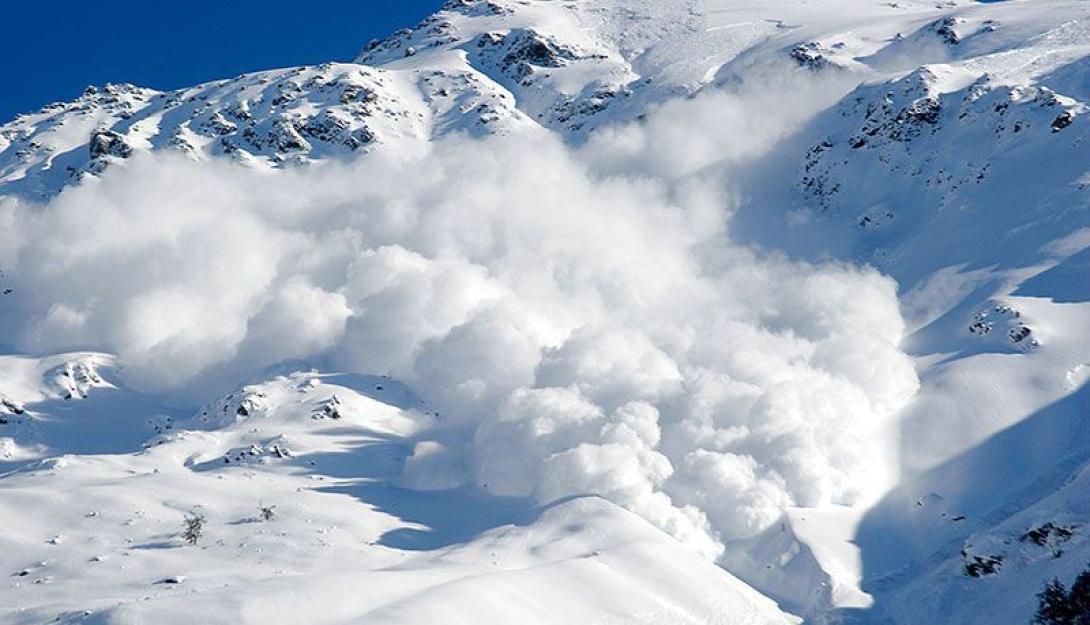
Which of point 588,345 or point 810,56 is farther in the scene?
point 810,56

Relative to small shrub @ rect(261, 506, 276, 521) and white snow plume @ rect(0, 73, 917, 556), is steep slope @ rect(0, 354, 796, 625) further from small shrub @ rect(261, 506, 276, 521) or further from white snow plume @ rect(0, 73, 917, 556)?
white snow plume @ rect(0, 73, 917, 556)

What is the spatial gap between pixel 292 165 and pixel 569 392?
334 ft

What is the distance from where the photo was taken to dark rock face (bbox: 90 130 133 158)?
604ft

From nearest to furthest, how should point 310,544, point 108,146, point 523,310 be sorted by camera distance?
point 310,544 → point 523,310 → point 108,146

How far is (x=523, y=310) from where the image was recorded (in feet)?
384

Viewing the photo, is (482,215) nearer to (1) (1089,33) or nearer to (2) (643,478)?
(2) (643,478)

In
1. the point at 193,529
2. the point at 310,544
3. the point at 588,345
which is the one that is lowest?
the point at 310,544

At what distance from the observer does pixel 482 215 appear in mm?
151875

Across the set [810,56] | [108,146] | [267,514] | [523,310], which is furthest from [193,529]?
[108,146]

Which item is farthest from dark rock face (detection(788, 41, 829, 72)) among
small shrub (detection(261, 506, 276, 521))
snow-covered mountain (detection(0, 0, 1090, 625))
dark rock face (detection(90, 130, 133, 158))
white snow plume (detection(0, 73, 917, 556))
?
dark rock face (detection(90, 130, 133, 158))

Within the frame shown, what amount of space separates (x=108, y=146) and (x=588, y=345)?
12669 centimetres

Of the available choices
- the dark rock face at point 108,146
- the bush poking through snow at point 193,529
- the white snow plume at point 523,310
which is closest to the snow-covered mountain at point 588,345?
the white snow plume at point 523,310

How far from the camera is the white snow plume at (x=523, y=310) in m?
84.4

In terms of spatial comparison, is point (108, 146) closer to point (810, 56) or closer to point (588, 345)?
point (588, 345)
